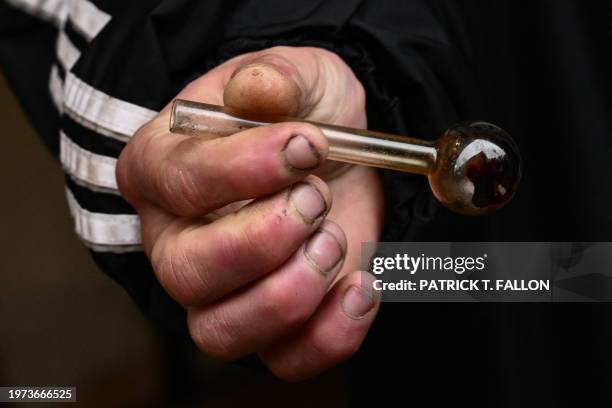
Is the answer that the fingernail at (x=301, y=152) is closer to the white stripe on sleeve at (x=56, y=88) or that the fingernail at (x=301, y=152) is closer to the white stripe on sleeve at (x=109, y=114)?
the white stripe on sleeve at (x=109, y=114)

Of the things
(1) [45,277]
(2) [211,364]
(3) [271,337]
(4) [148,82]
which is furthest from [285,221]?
(2) [211,364]

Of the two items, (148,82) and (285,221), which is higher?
(148,82)

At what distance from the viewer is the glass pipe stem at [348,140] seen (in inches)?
12.5

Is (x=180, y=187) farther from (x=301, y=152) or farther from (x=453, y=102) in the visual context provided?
(x=453, y=102)

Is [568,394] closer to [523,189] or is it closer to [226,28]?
[523,189]

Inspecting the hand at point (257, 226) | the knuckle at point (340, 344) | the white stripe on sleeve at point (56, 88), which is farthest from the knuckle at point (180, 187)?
the white stripe on sleeve at point (56, 88)

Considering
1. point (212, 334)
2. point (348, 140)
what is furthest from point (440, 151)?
point (212, 334)

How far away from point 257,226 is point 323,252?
0.13ft

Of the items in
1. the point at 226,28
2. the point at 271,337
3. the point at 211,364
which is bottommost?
the point at 271,337

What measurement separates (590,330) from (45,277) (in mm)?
939

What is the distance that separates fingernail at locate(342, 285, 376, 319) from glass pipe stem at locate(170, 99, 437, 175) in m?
0.08

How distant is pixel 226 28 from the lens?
460mm

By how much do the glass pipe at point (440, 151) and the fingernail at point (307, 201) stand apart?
0.06ft

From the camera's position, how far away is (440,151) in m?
0.32
